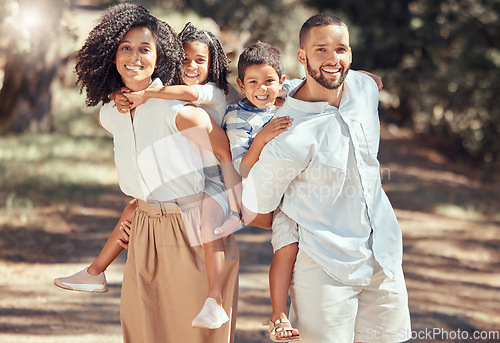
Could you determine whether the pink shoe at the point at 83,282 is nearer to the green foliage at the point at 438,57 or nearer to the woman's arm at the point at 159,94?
the woman's arm at the point at 159,94

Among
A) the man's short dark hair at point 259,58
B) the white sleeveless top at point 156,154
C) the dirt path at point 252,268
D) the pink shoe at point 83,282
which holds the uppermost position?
the man's short dark hair at point 259,58

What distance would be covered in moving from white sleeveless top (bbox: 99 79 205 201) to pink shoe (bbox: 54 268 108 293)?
61 cm

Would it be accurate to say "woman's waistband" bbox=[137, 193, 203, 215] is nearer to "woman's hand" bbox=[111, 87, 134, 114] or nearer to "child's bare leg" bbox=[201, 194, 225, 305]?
"child's bare leg" bbox=[201, 194, 225, 305]

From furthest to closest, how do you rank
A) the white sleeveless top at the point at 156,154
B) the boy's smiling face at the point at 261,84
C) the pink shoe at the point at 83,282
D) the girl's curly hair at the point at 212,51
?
the pink shoe at the point at 83,282 → the girl's curly hair at the point at 212,51 → the boy's smiling face at the point at 261,84 → the white sleeveless top at the point at 156,154

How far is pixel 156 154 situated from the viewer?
8.59ft

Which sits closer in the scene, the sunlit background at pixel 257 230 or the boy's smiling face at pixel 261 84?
the boy's smiling face at pixel 261 84

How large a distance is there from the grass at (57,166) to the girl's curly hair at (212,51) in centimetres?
471

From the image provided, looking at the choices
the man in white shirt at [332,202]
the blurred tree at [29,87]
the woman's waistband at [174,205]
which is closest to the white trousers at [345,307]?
the man in white shirt at [332,202]

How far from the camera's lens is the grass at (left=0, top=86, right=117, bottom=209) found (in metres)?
7.47

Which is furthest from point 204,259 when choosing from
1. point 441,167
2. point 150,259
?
point 441,167

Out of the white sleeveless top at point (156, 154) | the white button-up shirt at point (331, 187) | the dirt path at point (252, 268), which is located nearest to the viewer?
the white button-up shirt at point (331, 187)

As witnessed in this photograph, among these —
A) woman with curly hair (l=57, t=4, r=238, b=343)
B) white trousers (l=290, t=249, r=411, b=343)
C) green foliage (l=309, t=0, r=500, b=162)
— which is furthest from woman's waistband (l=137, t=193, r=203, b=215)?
green foliage (l=309, t=0, r=500, b=162)

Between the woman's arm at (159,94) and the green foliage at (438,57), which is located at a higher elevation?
the green foliage at (438,57)

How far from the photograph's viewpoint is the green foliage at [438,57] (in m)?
10.3
